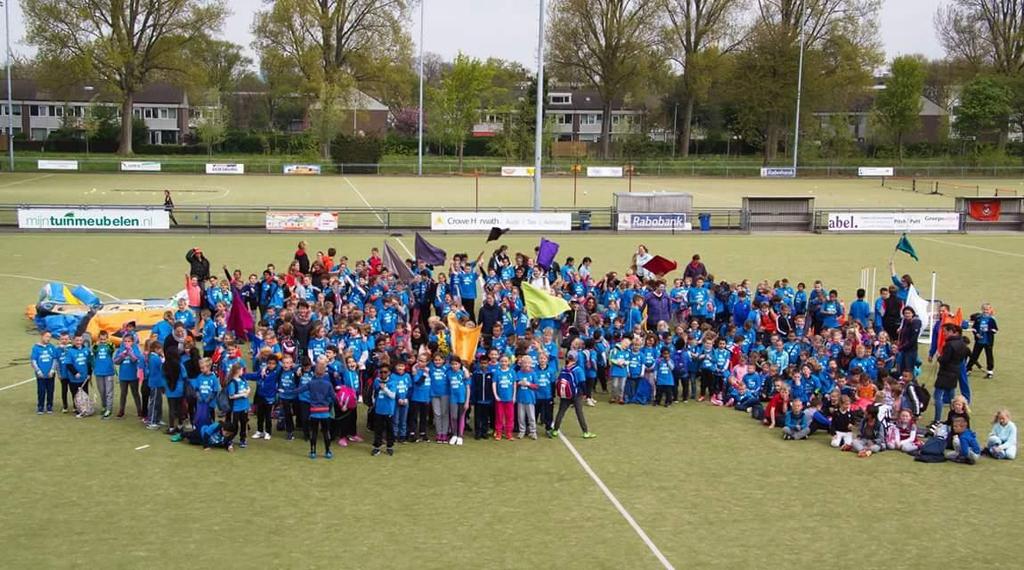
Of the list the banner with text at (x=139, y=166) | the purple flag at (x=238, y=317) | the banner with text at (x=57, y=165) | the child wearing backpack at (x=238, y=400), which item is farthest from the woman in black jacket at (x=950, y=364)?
the banner with text at (x=57, y=165)

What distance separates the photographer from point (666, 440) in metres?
12.9

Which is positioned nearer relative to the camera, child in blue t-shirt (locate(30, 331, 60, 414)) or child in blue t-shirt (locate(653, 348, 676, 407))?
child in blue t-shirt (locate(30, 331, 60, 414))

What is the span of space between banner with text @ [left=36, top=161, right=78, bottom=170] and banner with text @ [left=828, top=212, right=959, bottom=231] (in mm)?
53088

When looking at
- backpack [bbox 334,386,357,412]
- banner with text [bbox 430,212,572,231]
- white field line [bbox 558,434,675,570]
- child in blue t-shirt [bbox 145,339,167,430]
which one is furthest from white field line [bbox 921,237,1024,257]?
child in blue t-shirt [bbox 145,339,167,430]

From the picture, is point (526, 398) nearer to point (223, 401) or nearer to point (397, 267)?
point (223, 401)

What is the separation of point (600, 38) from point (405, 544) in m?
78.5

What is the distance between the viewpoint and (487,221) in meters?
37.8

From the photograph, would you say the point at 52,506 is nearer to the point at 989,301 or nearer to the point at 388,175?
the point at 989,301

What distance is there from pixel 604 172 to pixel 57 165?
4014 centimetres

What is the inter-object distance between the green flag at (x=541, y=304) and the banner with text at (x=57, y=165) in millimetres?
59926

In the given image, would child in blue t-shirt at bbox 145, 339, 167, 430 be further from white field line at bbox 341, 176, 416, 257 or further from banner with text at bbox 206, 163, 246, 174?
banner with text at bbox 206, 163, 246, 174

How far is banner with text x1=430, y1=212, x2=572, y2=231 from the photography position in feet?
123


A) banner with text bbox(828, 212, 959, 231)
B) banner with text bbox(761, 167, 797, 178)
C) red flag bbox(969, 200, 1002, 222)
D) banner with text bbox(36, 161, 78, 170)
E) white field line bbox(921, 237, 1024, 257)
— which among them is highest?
banner with text bbox(761, 167, 797, 178)

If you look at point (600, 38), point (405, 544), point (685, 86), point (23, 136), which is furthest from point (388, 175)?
point (405, 544)
